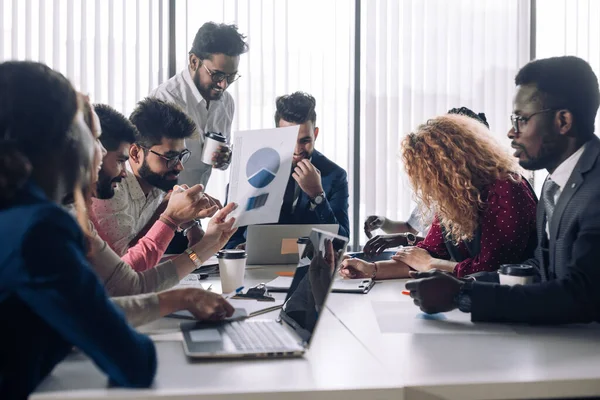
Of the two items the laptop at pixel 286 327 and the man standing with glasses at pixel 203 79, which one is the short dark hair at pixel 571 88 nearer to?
the laptop at pixel 286 327

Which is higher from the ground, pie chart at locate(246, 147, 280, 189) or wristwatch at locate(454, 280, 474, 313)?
pie chart at locate(246, 147, 280, 189)

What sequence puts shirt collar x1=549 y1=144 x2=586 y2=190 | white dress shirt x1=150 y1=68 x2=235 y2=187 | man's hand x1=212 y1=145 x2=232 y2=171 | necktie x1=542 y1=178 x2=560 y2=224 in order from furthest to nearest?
white dress shirt x1=150 y1=68 x2=235 y2=187 → man's hand x1=212 y1=145 x2=232 y2=171 → necktie x1=542 y1=178 x2=560 y2=224 → shirt collar x1=549 y1=144 x2=586 y2=190

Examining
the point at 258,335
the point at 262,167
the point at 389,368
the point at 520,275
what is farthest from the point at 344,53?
the point at 389,368

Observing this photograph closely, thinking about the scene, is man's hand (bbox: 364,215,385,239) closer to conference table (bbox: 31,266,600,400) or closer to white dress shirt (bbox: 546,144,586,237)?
white dress shirt (bbox: 546,144,586,237)

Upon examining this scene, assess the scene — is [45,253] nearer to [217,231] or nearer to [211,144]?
[217,231]

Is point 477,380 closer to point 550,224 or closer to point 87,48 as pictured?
point 550,224

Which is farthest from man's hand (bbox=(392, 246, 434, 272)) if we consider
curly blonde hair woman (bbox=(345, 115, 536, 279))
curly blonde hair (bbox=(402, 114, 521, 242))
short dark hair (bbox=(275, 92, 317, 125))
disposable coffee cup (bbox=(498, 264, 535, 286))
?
short dark hair (bbox=(275, 92, 317, 125))

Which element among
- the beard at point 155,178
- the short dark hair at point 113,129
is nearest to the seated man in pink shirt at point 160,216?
the short dark hair at point 113,129

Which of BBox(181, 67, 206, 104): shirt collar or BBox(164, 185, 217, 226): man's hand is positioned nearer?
BBox(164, 185, 217, 226): man's hand

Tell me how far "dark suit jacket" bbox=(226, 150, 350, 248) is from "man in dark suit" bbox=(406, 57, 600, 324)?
1257 mm

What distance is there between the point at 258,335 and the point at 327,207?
1.67m

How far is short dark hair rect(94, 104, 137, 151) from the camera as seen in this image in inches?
77.0

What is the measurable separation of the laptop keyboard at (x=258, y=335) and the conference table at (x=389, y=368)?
50 mm

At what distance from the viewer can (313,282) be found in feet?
4.28
